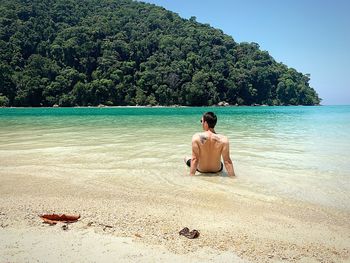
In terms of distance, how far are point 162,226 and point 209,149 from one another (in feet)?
9.24

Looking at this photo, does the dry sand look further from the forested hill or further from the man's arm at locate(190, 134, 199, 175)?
the forested hill

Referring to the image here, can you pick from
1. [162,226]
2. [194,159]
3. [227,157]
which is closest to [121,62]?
[194,159]

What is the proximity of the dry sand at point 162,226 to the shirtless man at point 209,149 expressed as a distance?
923mm

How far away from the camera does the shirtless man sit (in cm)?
628

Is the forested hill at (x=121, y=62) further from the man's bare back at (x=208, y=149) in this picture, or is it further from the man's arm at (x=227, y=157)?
the man's arm at (x=227, y=157)

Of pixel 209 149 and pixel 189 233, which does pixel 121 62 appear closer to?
pixel 209 149

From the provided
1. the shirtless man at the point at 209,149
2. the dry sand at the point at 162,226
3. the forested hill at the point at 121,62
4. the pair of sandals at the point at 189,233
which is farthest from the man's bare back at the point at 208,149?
the forested hill at the point at 121,62

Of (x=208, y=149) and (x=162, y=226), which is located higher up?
(x=208, y=149)

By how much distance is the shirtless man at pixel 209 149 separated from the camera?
247 inches

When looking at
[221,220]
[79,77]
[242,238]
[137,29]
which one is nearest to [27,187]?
[221,220]

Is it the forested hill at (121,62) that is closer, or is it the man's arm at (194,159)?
the man's arm at (194,159)

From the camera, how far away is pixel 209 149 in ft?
21.0

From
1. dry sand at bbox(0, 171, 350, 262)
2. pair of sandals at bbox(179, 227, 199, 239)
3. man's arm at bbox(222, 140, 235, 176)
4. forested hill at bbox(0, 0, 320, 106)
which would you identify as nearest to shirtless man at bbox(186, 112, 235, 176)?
man's arm at bbox(222, 140, 235, 176)

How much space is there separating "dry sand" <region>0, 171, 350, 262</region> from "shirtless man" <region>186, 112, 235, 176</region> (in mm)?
923
